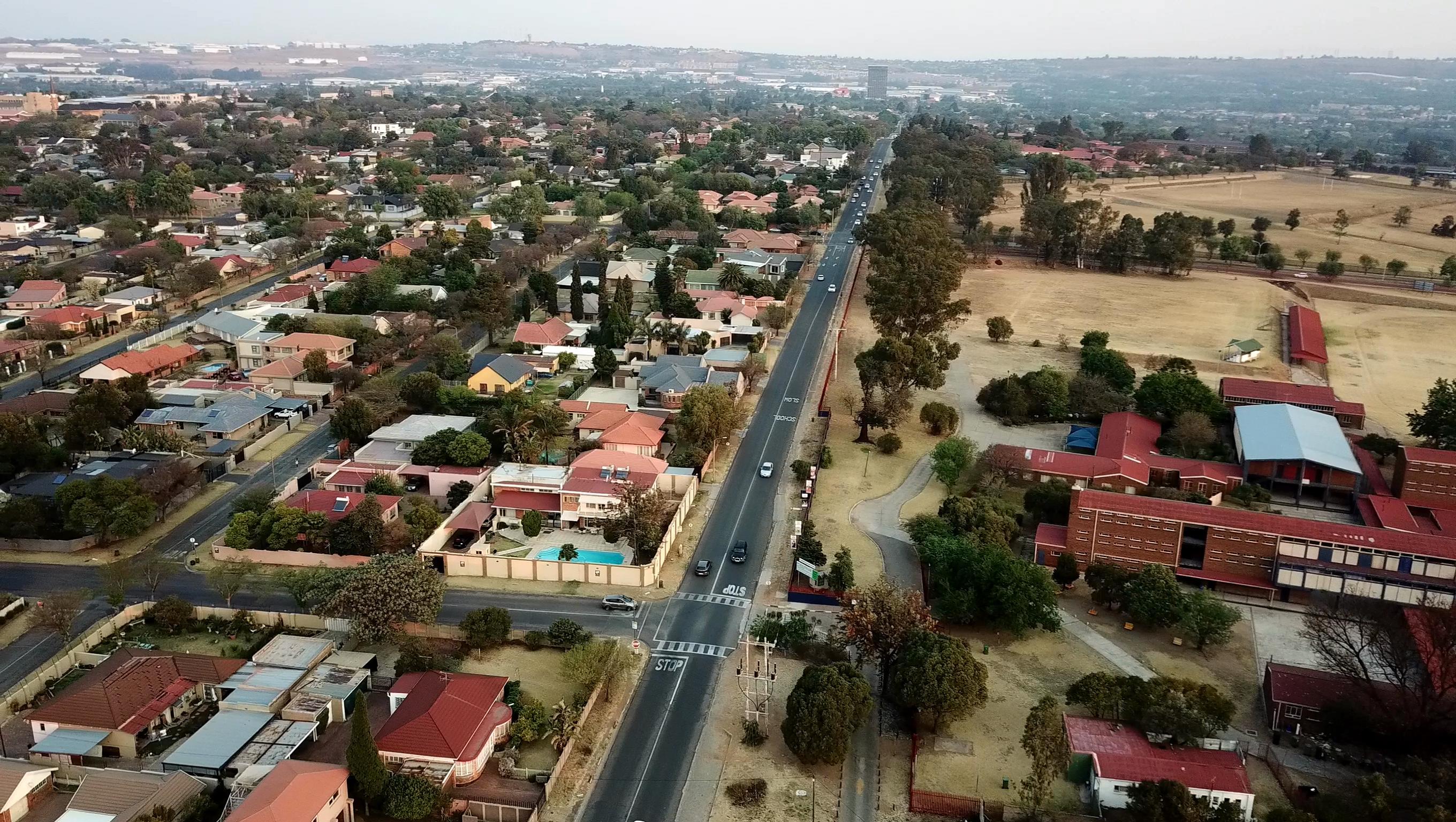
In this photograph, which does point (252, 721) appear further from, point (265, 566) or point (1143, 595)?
point (1143, 595)

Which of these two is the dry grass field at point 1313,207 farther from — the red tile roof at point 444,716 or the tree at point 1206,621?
the red tile roof at point 444,716

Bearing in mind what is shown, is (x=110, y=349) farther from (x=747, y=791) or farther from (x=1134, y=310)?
(x=1134, y=310)

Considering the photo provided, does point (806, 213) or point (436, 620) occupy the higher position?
point (806, 213)

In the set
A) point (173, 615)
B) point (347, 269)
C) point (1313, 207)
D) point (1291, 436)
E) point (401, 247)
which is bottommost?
point (173, 615)

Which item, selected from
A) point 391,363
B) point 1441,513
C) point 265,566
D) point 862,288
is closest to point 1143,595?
point 1441,513

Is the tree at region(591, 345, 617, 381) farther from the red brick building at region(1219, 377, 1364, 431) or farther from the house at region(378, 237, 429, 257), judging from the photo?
the red brick building at region(1219, 377, 1364, 431)

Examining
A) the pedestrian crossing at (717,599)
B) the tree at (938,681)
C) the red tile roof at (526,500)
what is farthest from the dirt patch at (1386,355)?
the red tile roof at (526,500)

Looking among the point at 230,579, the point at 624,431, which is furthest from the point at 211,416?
the point at 624,431
